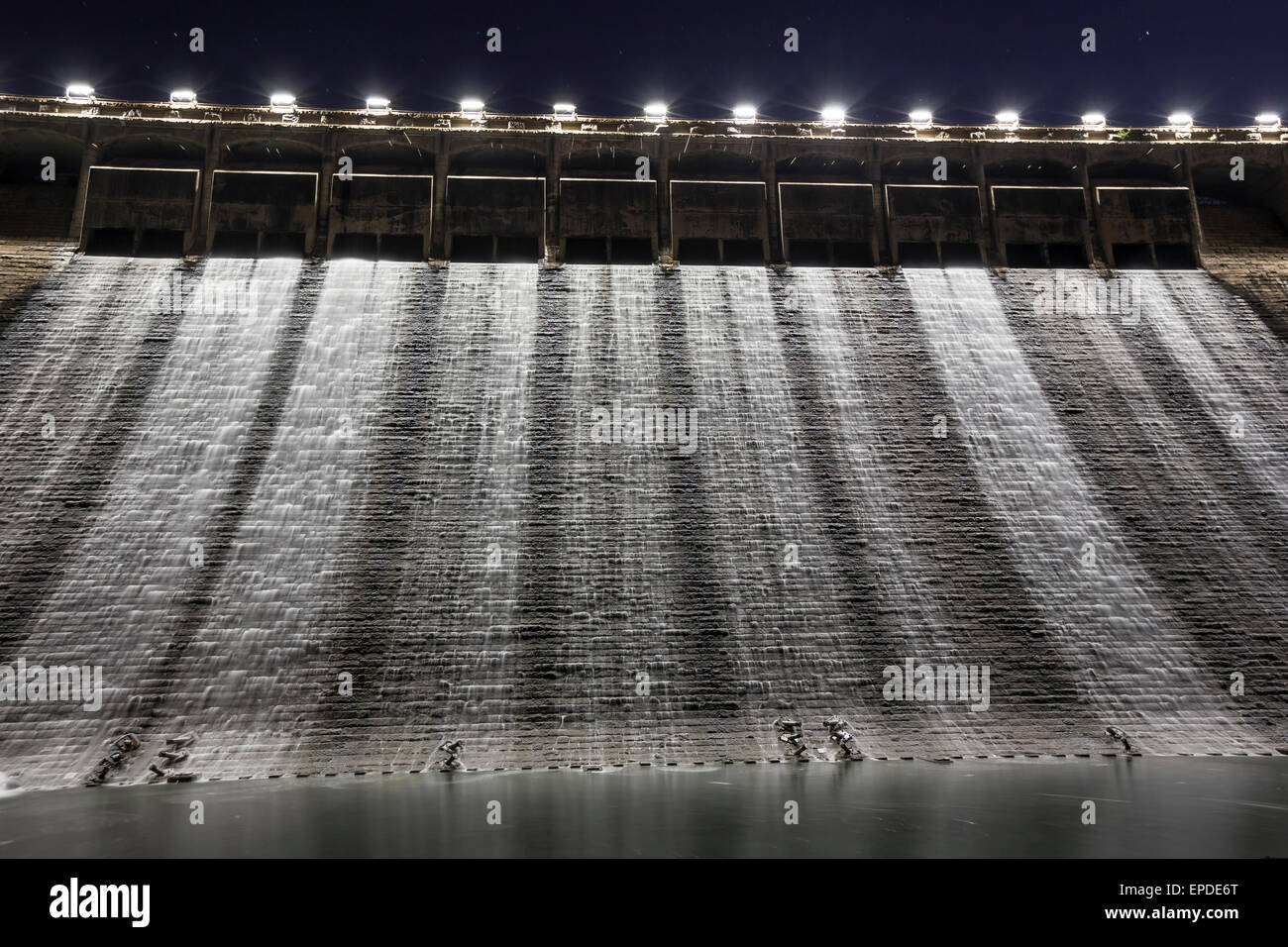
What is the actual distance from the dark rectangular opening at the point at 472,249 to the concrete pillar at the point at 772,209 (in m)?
9.55

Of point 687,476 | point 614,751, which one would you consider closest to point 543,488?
point 687,476

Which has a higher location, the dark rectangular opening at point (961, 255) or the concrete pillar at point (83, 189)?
the concrete pillar at point (83, 189)

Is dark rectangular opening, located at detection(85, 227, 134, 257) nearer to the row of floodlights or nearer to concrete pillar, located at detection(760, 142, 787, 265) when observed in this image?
the row of floodlights

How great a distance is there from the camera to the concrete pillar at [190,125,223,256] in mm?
26109

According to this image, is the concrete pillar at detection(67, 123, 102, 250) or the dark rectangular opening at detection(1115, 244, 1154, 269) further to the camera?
the dark rectangular opening at detection(1115, 244, 1154, 269)

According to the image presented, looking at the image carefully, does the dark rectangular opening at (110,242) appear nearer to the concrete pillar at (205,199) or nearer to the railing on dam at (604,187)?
the railing on dam at (604,187)

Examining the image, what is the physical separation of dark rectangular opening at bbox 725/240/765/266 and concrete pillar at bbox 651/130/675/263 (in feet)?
6.68

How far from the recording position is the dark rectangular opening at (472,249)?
2717cm

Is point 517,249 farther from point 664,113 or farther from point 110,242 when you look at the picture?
point 110,242

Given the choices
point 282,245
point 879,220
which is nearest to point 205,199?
point 282,245

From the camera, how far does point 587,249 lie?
2770 centimetres

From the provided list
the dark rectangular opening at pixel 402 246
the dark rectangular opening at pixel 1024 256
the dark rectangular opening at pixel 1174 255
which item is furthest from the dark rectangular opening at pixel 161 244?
the dark rectangular opening at pixel 1174 255

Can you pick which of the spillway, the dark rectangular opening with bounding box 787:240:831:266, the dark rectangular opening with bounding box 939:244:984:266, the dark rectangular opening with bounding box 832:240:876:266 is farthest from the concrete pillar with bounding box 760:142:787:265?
the dark rectangular opening with bounding box 939:244:984:266
